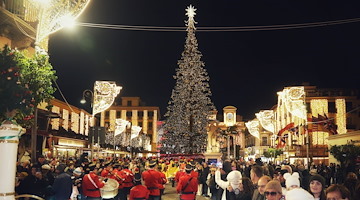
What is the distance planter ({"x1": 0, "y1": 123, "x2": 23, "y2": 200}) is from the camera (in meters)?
4.60

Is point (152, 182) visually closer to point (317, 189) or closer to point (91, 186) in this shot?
point (91, 186)

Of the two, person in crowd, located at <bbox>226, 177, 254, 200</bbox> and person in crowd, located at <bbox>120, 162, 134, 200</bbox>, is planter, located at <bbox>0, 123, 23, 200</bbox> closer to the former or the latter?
person in crowd, located at <bbox>226, 177, 254, 200</bbox>

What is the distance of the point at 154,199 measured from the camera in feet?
44.4

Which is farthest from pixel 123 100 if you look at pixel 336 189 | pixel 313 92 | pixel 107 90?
pixel 336 189

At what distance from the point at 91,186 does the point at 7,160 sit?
23.8 feet

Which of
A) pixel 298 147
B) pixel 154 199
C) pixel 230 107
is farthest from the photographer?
pixel 230 107

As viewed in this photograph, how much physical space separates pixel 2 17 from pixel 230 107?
100m

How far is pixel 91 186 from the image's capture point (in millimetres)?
11633

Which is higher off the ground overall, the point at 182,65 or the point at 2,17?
the point at 182,65

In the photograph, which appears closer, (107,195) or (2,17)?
(107,195)

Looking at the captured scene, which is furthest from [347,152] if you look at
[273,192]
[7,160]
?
[7,160]

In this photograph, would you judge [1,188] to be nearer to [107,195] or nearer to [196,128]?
[107,195]

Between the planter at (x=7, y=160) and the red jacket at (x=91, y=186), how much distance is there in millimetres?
7109

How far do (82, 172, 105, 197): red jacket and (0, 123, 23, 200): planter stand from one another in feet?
23.3
